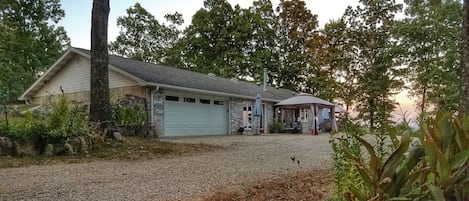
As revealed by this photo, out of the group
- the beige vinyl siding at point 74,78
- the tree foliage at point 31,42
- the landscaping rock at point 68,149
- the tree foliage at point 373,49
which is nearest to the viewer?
the landscaping rock at point 68,149

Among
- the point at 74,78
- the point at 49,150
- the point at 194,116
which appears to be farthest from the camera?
the point at 74,78

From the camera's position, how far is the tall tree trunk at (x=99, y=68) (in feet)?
26.5

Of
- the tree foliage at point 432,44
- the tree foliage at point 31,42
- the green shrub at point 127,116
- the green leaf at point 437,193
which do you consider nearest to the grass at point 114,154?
the green shrub at point 127,116

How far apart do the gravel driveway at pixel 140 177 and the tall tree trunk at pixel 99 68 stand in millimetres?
2415

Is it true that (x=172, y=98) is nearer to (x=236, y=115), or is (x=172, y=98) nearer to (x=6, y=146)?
(x=236, y=115)

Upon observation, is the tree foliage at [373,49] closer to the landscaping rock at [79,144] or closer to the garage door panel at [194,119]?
the garage door panel at [194,119]

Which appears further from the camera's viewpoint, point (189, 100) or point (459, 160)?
point (189, 100)

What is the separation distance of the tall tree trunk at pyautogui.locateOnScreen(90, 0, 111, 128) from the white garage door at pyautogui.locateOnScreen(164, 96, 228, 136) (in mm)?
4719

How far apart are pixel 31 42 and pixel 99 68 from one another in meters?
19.8

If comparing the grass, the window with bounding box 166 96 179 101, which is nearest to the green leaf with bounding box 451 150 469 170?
the grass

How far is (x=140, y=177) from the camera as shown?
4.50 metres

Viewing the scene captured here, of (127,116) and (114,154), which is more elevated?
(127,116)

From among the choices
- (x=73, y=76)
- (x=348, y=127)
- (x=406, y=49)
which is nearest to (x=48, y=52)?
(x=73, y=76)

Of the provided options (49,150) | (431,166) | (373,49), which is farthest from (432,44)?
(431,166)
